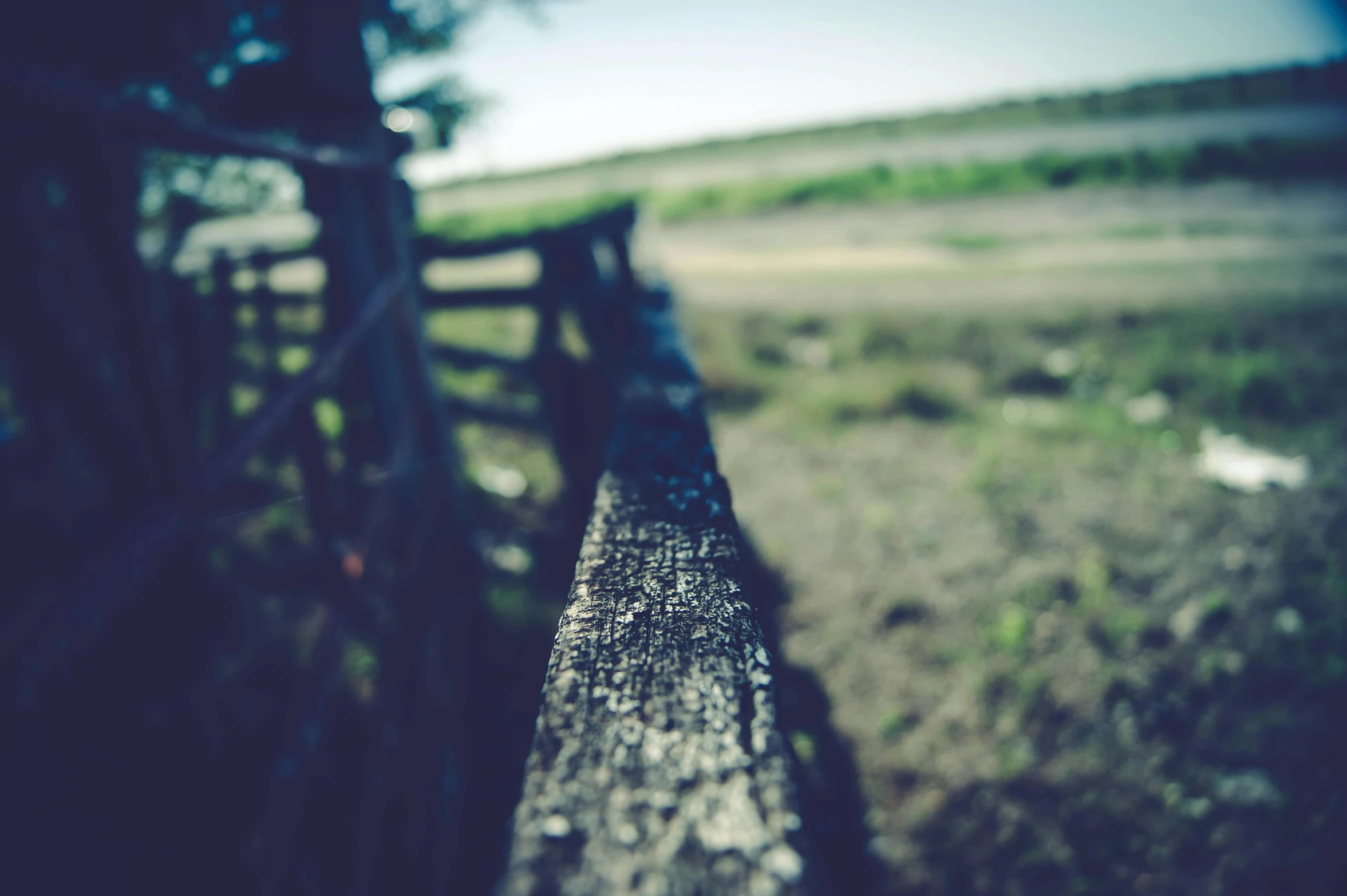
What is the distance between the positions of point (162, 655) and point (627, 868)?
3.10m

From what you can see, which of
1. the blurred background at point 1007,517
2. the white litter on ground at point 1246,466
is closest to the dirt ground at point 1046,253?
the blurred background at point 1007,517

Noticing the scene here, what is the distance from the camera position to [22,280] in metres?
1.76

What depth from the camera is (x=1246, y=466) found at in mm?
4031

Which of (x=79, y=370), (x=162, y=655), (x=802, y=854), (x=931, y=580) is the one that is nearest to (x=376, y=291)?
(x=79, y=370)

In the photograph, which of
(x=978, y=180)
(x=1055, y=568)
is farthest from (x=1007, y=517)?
(x=978, y=180)

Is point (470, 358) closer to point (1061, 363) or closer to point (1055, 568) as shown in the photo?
point (1055, 568)

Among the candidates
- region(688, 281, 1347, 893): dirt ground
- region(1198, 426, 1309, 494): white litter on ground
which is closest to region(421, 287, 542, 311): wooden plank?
region(688, 281, 1347, 893): dirt ground

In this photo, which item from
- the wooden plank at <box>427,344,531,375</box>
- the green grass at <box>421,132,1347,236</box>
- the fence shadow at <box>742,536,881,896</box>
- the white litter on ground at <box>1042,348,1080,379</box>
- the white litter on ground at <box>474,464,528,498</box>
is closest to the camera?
the fence shadow at <box>742,536,881,896</box>

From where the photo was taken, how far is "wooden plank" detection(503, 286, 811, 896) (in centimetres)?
37

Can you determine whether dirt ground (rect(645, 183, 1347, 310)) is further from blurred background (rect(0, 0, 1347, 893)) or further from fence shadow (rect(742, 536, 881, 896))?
fence shadow (rect(742, 536, 881, 896))

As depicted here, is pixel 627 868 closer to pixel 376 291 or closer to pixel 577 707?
pixel 577 707

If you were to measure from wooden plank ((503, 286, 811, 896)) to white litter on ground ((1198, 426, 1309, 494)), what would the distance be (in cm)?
475

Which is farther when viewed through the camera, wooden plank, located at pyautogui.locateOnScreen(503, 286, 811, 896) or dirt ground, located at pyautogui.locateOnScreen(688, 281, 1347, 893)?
dirt ground, located at pyautogui.locateOnScreen(688, 281, 1347, 893)

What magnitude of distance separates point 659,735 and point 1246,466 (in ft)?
17.1
